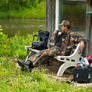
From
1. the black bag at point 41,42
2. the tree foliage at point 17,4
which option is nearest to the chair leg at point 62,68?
the black bag at point 41,42

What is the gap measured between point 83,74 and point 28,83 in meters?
1.10

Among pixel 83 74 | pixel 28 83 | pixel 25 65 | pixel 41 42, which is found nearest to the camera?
pixel 28 83

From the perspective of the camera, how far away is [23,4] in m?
43.4

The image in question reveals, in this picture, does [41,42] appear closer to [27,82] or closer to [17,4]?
[27,82]

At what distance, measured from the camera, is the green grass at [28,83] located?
192 inches

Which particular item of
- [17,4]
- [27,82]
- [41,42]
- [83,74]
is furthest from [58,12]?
[17,4]

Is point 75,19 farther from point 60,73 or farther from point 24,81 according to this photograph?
point 24,81

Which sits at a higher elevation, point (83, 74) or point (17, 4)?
point (17, 4)

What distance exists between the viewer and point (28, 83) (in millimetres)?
5246

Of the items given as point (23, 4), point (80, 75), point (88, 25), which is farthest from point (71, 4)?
point (23, 4)

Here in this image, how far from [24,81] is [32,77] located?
350 millimetres

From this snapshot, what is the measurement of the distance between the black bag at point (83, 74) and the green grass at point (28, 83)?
1.39 feet

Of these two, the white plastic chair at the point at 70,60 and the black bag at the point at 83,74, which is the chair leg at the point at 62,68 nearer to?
the white plastic chair at the point at 70,60

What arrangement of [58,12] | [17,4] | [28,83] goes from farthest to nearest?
[17,4]
[58,12]
[28,83]
